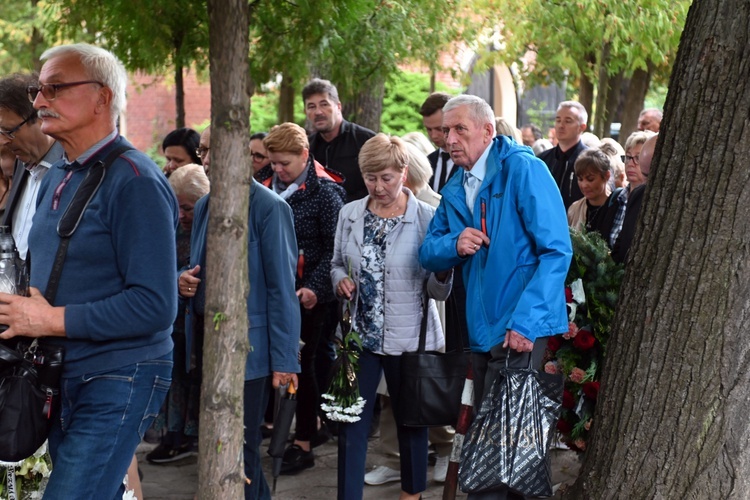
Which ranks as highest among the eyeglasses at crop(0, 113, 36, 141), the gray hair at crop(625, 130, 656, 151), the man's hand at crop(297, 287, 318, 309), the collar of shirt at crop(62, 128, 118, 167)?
the collar of shirt at crop(62, 128, 118, 167)

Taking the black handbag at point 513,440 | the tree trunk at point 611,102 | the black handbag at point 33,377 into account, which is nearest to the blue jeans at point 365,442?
the black handbag at point 513,440

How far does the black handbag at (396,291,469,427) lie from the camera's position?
17.4ft

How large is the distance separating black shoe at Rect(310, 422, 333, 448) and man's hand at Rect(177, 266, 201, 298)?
6.45 feet

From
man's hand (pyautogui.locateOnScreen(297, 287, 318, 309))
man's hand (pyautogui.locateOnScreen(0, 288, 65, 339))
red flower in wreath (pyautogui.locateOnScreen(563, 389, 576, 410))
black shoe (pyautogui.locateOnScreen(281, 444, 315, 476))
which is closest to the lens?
man's hand (pyautogui.locateOnScreen(0, 288, 65, 339))


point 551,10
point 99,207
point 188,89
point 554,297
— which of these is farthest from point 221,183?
point 188,89

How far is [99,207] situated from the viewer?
3.31 m

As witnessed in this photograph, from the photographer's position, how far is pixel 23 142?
4.68 metres

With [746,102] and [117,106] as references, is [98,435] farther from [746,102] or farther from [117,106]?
[746,102]

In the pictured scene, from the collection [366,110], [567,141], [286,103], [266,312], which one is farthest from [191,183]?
[286,103]

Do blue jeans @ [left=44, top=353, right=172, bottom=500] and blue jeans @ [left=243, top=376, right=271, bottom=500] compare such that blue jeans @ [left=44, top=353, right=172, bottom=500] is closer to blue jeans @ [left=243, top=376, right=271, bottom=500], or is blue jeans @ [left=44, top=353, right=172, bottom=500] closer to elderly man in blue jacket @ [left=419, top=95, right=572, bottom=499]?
blue jeans @ [left=243, top=376, right=271, bottom=500]

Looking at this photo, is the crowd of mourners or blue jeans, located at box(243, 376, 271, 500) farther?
blue jeans, located at box(243, 376, 271, 500)

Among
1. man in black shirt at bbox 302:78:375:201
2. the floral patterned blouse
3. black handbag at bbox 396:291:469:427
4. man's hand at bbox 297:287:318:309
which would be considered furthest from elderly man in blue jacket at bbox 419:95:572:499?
man in black shirt at bbox 302:78:375:201

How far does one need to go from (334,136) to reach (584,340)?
3266 millimetres

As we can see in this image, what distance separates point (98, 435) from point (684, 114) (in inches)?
108
